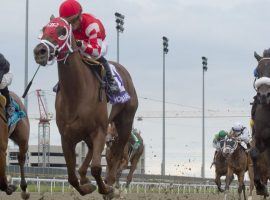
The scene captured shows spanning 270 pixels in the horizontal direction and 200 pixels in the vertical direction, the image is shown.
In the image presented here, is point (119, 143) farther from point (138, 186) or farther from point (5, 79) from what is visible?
point (138, 186)

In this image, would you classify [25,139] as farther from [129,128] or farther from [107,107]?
[107,107]

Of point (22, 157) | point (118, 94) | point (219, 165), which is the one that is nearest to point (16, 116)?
point (22, 157)

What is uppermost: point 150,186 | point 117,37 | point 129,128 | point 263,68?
point 117,37

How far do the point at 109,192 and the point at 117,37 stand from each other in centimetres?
3922

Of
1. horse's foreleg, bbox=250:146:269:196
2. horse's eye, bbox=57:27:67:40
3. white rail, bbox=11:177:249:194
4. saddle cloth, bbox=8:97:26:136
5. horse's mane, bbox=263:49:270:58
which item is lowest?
white rail, bbox=11:177:249:194

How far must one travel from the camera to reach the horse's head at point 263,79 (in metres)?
11.5

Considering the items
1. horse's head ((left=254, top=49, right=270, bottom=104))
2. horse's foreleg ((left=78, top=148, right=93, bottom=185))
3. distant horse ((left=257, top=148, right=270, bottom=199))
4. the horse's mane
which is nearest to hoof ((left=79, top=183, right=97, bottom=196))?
horse's foreleg ((left=78, top=148, right=93, bottom=185))

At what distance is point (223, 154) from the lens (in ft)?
90.3

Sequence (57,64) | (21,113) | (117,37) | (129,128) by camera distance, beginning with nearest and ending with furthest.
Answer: (57,64)
(129,128)
(21,113)
(117,37)

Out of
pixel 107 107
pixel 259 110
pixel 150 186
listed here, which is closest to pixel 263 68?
pixel 259 110

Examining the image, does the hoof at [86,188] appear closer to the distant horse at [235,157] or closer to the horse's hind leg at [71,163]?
the horse's hind leg at [71,163]

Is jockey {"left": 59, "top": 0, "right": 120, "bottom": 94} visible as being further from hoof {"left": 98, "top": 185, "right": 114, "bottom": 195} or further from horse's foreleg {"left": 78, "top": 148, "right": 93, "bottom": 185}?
hoof {"left": 98, "top": 185, "right": 114, "bottom": 195}

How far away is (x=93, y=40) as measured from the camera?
1259 cm

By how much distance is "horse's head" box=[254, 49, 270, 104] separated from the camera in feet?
37.6
